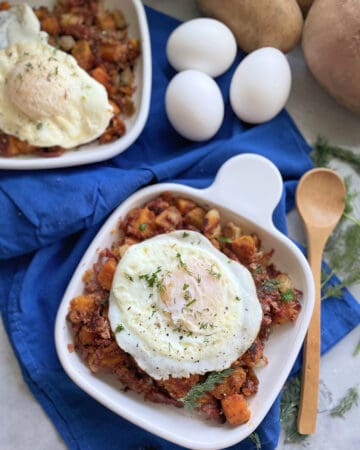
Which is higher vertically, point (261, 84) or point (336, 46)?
point (336, 46)

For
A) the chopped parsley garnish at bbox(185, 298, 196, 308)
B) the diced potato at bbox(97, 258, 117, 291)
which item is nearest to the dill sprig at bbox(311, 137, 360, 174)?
the chopped parsley garnish at bbox(185, 298, 196, 308)

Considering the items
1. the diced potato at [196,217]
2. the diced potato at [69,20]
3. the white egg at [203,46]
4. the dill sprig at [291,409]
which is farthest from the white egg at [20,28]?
the dill sprig at [291,409]

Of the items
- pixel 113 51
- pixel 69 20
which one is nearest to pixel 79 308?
pixel 113 51

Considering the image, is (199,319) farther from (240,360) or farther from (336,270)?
(336,270)

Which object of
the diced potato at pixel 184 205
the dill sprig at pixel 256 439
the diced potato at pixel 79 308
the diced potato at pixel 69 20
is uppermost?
the diced potato at pixel 69 20

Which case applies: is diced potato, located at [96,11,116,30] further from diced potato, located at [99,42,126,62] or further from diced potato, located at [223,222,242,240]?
diced potato, located at [223,222,242,240]

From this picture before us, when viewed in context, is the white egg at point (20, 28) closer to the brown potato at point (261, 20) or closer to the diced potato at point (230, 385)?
the brown potato at point (261, 20)

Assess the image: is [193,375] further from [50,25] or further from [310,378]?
[50,25]

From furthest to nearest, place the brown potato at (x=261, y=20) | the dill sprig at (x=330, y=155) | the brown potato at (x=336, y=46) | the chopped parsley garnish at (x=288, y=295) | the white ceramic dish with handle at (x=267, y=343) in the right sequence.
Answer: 1. the dill sprig at (x=330, y=155)
2. the brown potato at (x=261, y=20)
3. the brown potato at (x=336, y=46)
4. the chopped parsley garnish at (x=288, y=295)
5. the white ceramic dish with handle at (x=267, y=343)
